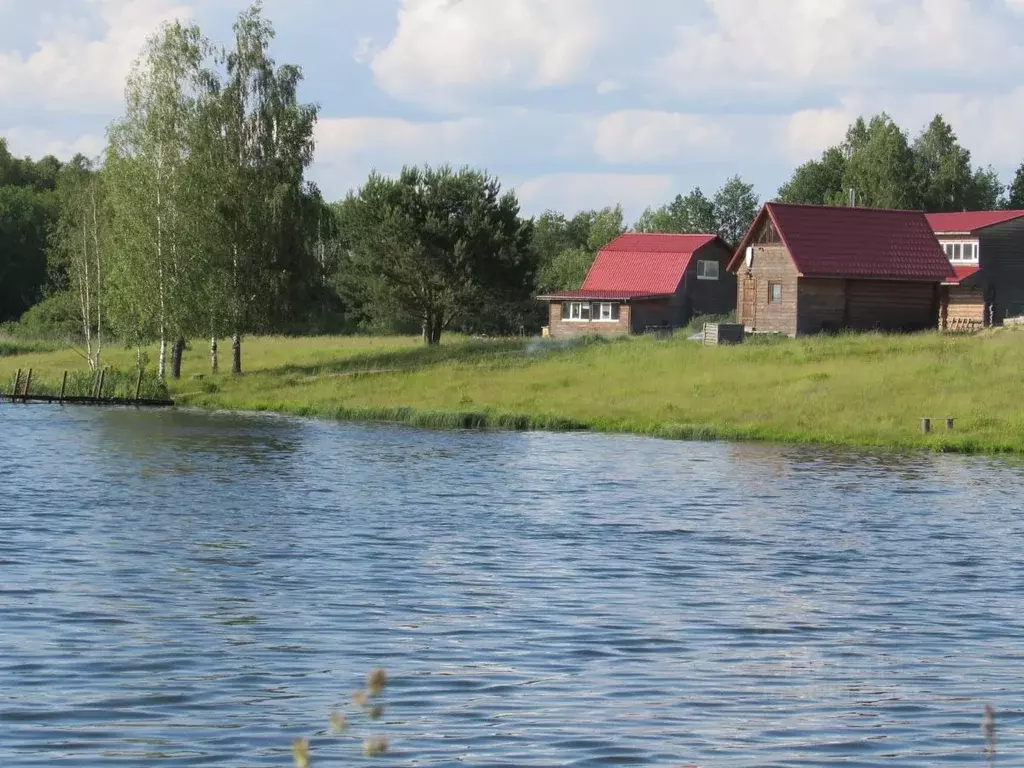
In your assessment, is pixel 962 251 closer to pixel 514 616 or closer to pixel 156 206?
pixel 156 206

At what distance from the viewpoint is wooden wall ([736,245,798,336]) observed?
71.2m

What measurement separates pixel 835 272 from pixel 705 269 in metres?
20.8

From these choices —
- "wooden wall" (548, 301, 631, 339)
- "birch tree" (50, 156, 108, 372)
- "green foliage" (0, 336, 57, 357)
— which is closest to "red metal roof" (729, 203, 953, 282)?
"wooden wall" (548, 301, 631, 339)

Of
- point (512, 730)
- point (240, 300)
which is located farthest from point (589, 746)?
point (240, 300)

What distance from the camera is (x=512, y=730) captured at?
12680mm

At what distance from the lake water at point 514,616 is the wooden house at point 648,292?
172 ft

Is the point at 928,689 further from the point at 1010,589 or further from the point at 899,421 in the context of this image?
the point at 899,421

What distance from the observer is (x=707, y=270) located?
9125cm

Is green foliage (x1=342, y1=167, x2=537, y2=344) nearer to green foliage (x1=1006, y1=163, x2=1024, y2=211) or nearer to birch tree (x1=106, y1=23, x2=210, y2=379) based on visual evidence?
birch tree (x1=106, y1=23, x2=210, y2=379)

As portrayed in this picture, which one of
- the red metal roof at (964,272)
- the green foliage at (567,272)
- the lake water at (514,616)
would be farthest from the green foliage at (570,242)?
the lake water at (514,616)

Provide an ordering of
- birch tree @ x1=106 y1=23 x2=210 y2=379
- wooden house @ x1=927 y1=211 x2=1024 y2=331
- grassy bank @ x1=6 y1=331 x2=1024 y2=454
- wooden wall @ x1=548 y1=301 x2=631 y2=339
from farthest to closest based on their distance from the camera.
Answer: wooden wall @ x1=548 y1=301 x2=631 y2=339 → wooden house @ x1=927 y1=211 x2=1024 y2=331 → birch tree @ x1=106 y1=23 x2=210 y2=379 → grassy bank @ x1=6 y1=331 x2=1024 y2=454

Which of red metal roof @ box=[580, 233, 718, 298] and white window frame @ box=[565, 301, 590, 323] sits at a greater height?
red metal roof @ box=[580, 233, 718, 298]

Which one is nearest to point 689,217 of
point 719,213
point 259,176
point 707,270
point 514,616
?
point 719,213

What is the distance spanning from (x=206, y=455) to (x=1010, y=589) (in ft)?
81.4
